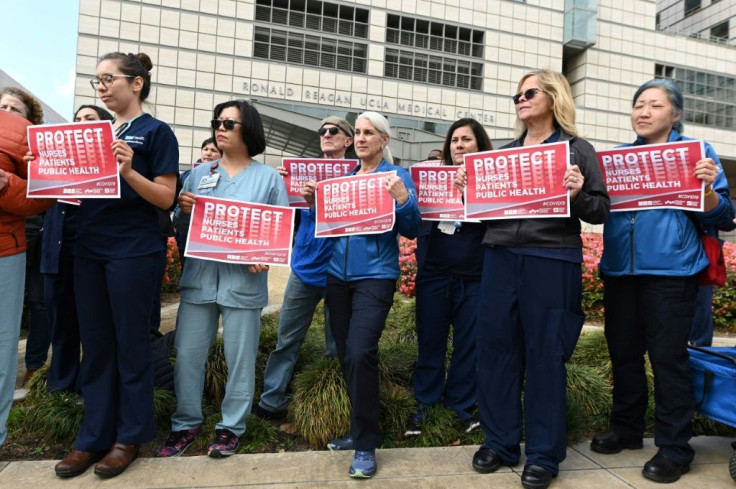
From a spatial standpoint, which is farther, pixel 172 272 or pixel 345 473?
pixel 172 272

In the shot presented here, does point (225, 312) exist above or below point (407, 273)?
below

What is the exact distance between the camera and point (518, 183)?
295cm

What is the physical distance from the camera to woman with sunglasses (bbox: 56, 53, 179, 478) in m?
2.84

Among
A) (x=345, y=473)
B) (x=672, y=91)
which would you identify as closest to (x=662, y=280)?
(x=672, y=91)

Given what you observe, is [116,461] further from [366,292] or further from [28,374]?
[28,374]

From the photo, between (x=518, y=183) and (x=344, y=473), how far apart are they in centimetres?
200

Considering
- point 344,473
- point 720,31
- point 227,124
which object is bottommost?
point 344,473

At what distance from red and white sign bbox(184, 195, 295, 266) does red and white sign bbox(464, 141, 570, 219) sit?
1.21 meters

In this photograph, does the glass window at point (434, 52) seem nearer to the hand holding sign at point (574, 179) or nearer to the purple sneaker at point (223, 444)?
the hand holding sign at point (574, 179)

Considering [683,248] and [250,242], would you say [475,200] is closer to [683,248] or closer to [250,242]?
[683,248]

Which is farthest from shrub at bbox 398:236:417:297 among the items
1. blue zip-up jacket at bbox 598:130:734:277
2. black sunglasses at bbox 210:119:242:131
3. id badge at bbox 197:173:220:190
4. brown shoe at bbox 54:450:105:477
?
brown shoe at bbox 54:450:105:477

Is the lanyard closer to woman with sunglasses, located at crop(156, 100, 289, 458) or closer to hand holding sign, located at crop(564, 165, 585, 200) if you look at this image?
woman with sunglasses, located at crop(156, 100, 289, 458)

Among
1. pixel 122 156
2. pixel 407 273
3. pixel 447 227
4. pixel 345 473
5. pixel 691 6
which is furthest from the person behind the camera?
pixel 691 6

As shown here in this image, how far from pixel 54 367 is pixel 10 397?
95cm
